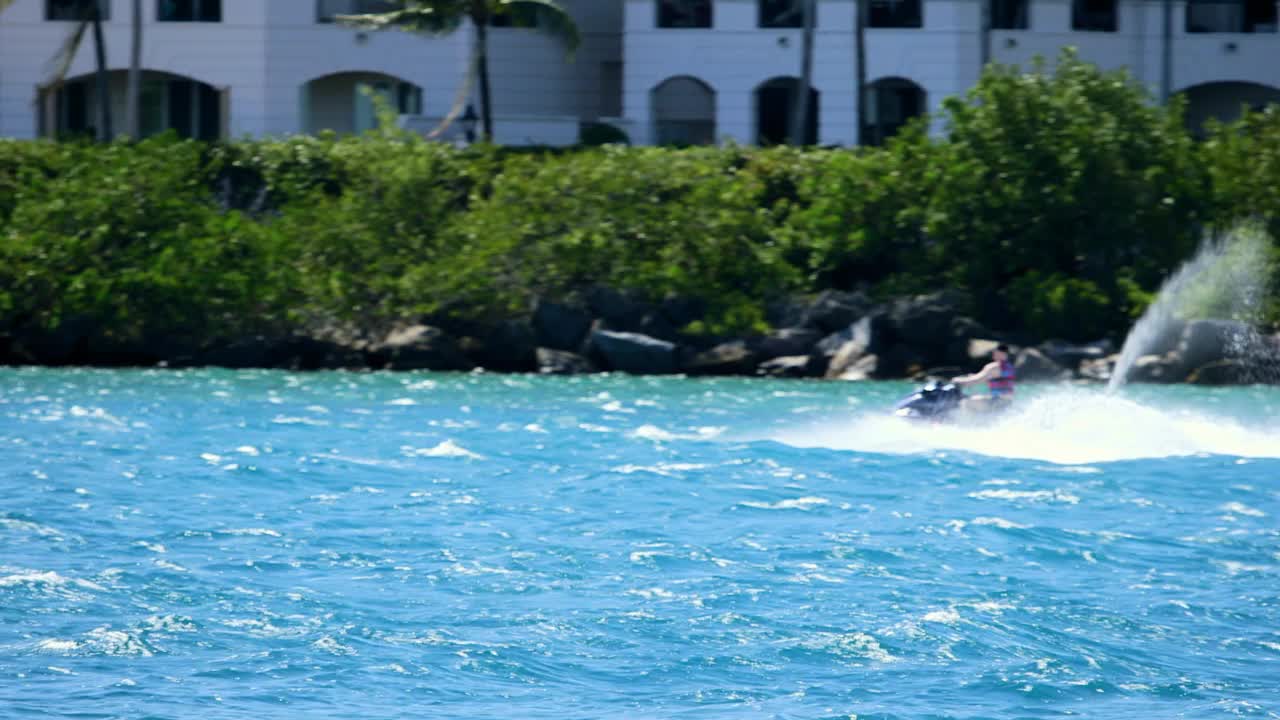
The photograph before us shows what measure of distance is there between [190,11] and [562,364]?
18.7 m

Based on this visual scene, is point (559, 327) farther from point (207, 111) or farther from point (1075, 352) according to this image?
point (207, 111)

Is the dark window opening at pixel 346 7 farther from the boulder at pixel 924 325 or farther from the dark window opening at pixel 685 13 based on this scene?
the boulder at pixel 924 325

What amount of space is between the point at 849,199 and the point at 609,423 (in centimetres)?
1245

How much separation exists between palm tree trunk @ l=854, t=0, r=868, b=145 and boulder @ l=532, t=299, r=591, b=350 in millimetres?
11914

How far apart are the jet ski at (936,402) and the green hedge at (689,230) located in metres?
12.0

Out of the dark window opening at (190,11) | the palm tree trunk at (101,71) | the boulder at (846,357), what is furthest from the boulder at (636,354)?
the dark window opening at (190,11)

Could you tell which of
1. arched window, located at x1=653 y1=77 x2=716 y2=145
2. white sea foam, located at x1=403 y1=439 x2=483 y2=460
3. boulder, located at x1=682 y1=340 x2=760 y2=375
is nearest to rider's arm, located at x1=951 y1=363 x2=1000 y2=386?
white sea foam, located at x1=403 y1=439 x2=483 y2=460

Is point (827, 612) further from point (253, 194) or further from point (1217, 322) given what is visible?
point (253, 194)

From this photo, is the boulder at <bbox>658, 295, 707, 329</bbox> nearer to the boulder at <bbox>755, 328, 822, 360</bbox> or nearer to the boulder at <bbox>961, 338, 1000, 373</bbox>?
the boulder at <bbox>755, 328, 822, 360</bbox>

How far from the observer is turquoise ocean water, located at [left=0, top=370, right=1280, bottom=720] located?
1144 centimetres

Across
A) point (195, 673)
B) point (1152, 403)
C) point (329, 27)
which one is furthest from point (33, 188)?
point (195, 673)

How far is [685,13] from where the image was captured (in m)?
47.0

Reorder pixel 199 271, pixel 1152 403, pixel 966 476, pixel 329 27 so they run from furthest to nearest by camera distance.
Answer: pixel 329 27 → pixel 199 271 → pixel 1152 403 → pixel 966 476

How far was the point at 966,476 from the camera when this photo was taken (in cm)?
2084
